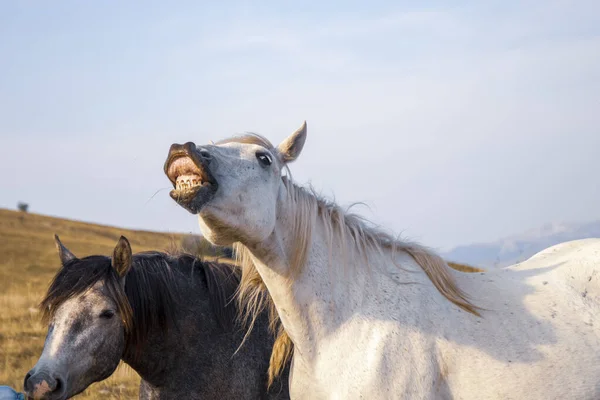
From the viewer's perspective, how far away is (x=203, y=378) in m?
4.91

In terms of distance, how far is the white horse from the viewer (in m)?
3.67

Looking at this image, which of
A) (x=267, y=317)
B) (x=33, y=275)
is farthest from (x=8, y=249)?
(x=267, y=317)

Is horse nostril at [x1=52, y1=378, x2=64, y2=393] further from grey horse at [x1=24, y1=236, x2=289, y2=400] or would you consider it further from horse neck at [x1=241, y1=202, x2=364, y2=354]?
horse neck at [x1=241, y1=202, x2=364, y2=354]

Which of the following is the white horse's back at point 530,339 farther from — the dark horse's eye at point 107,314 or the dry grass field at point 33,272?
the dry grass field at point 33,272

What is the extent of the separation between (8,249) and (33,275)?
503cm

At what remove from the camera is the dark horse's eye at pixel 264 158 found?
372cm

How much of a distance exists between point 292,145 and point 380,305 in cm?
104

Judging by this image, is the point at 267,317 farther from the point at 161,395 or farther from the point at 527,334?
the point at 527,334

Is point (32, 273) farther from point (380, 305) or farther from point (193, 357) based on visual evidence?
point (380, 305)

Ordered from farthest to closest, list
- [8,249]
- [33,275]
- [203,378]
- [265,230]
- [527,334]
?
[8,249]
[33,275]
[203,378]
[527,334]
[265,230]

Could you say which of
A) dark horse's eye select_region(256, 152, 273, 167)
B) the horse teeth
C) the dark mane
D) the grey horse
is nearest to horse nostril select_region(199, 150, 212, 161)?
the horse teeth

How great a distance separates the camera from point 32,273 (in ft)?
68.7

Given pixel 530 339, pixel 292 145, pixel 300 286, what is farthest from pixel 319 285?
pixel 530 339

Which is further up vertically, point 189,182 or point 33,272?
point 189,182
